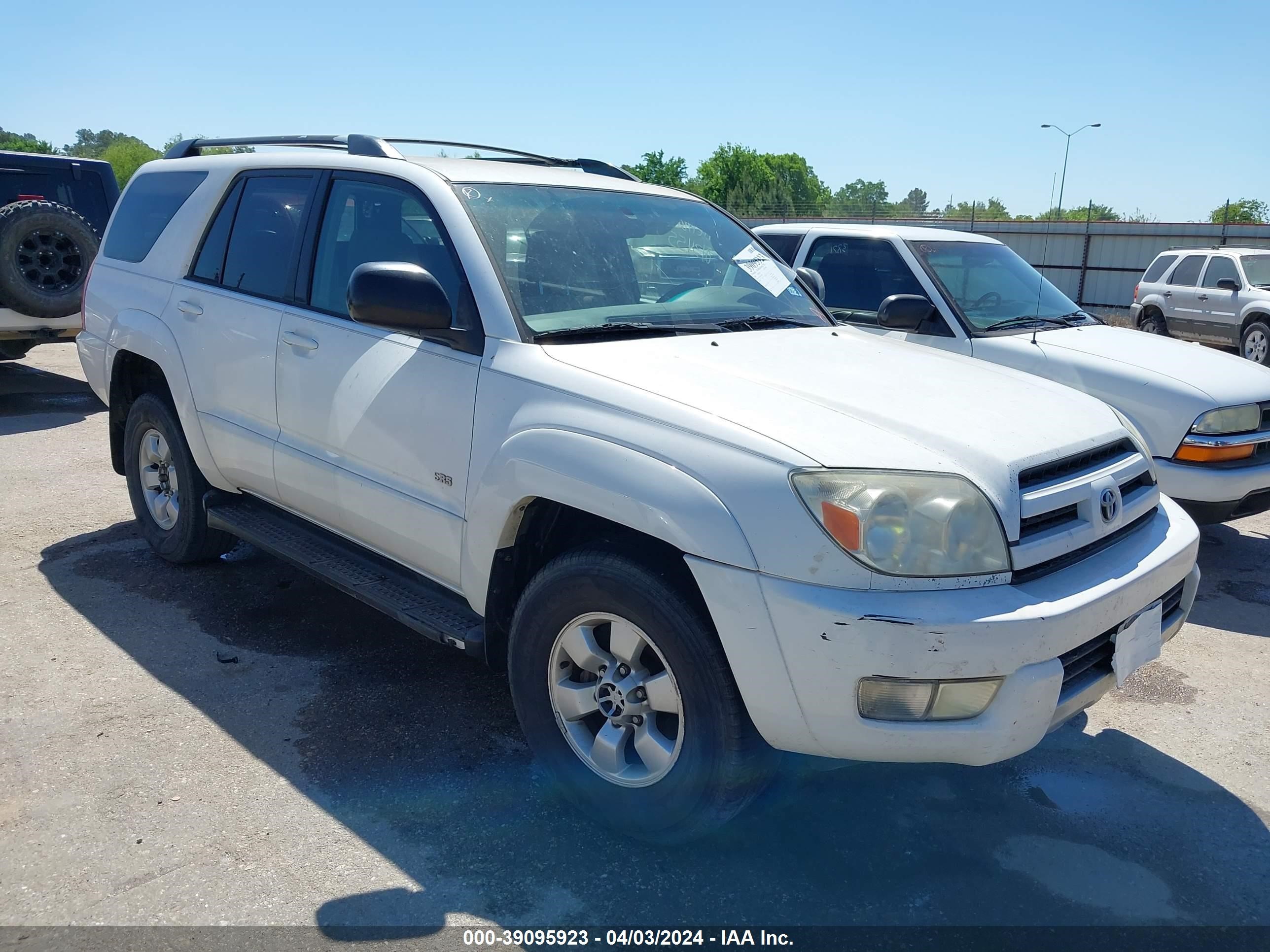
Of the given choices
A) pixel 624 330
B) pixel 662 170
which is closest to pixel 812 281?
pixel 624 330

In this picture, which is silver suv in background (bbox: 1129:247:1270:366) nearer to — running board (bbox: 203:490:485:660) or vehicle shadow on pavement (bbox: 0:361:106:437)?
running board (bbox: 203:490:485:660)

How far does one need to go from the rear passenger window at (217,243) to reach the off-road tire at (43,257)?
5526mm

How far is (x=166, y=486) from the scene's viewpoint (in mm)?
5098

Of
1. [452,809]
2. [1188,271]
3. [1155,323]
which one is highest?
[1188,271]

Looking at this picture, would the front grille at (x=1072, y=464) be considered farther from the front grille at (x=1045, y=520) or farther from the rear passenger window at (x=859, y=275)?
the rear passenger window at (x=859, y=275)

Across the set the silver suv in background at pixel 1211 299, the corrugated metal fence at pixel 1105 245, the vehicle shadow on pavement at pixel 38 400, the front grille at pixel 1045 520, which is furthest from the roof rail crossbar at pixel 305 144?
the corrugated metal fence at pixel 1105 245

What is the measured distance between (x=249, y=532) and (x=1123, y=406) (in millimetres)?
4467

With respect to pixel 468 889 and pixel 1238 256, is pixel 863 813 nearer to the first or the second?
pixel 468 889

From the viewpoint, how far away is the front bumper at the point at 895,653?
2.36 meters

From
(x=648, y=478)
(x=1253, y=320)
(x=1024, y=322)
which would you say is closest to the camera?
(x=648, y=478)

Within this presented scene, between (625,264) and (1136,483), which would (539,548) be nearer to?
(625,264)

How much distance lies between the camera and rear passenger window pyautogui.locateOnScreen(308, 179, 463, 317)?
3.45m

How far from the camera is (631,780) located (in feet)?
9.26

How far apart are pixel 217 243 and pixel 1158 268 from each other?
1600 centimetres
